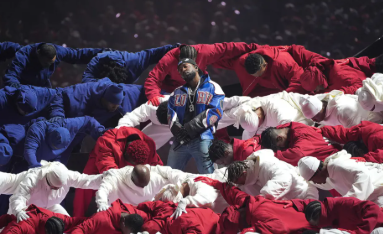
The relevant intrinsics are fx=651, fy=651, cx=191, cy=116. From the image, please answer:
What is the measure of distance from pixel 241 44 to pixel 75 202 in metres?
2.09

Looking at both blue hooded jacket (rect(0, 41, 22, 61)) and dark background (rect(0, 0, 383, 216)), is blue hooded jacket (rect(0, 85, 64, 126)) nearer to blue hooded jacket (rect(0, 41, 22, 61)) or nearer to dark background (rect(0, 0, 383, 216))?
blue hooded jacket (rect(0, 41, 22, 61))

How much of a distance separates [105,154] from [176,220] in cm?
112

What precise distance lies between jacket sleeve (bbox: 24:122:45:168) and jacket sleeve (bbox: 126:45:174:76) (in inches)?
49.5

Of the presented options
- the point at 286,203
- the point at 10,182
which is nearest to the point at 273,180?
the point at 286,203

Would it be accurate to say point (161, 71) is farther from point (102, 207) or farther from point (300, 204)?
point (300, 204)

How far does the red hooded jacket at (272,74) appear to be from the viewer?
18.7 ft

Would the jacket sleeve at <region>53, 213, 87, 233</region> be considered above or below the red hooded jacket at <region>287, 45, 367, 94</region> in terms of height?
below

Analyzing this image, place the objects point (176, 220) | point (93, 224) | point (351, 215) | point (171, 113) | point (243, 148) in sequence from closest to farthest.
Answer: point (351, 215)
point (176, 220)
point (93, 224)
point (243, 148)
point (171, 113)

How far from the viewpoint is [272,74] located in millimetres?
5746

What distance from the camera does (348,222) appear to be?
3686 millimetres

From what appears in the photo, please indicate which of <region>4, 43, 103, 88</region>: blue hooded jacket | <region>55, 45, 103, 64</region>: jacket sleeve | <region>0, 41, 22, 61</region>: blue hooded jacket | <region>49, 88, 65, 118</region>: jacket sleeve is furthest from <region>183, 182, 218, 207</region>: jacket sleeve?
<region>0, 41, 22, 61</region>: blue hooded jacket

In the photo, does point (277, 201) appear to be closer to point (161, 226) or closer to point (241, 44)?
point (161, 226)

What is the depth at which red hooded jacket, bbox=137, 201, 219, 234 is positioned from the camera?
405 cm

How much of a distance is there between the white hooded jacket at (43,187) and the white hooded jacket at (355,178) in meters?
1.70
